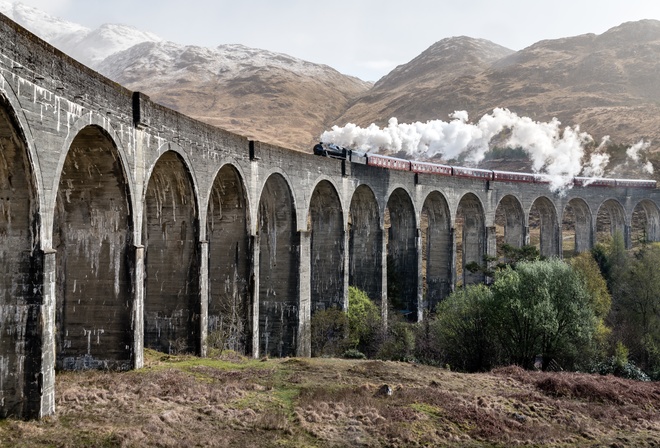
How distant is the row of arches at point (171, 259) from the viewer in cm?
1226

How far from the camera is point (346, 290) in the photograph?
106 feet

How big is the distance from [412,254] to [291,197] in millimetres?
13999

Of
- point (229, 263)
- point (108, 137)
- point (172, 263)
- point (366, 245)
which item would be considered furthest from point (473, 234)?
point (108, 137)

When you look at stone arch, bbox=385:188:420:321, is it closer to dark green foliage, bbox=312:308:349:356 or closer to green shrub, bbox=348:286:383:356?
green shrub, bbox=348:286:383:356

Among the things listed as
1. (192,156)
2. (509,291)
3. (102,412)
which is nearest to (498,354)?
(509,291)

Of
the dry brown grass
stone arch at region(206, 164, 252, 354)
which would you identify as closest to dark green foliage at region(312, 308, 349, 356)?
stone arch at region(206, 164, 252, 354)

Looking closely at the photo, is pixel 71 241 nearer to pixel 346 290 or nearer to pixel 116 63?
pixel 346 290

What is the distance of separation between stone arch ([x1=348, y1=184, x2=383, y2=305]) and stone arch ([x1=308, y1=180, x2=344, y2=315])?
11.5ft

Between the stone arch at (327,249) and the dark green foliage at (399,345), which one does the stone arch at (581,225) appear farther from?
the stone arch at (327,249)

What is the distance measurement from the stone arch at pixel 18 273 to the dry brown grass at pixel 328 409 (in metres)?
0.84

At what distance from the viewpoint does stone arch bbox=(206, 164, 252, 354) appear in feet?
81.1

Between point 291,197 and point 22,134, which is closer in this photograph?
point 22,134

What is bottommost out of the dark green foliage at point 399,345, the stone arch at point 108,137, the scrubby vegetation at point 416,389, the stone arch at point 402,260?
the dark green foliage at point 399,345

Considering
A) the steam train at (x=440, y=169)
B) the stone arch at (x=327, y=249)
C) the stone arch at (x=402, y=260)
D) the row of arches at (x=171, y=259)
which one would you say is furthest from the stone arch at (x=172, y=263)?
the stone arch at (x=402, y=260)
